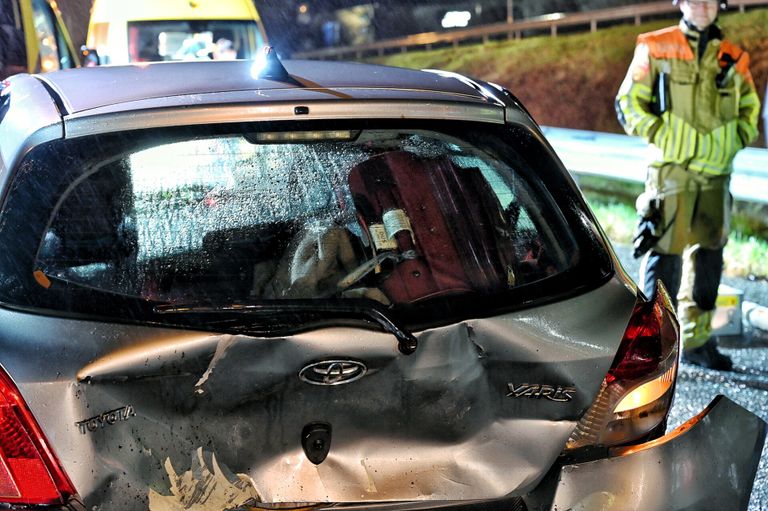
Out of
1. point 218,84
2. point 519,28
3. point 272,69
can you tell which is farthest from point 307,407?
point 519,28

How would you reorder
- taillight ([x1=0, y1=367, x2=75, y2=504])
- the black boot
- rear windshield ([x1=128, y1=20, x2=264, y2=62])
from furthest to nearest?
rear windshield ([x1=128, y1=20, x2=264, y2=62]) < the black boot < taillight ([x1=0, y1=367, x2=75, y2=504])

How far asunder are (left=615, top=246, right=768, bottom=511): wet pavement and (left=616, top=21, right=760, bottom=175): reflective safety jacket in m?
0.99

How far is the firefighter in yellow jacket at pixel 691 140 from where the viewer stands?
5863mm

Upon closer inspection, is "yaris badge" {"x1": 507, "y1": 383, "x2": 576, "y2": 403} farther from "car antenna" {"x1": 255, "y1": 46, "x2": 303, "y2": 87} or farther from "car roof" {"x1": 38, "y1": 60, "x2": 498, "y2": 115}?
"car antenna" {"x1": 255, "y1": 46, "x2": 303, "y2": 87}

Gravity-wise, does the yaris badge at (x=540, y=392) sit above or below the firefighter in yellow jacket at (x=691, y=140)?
above

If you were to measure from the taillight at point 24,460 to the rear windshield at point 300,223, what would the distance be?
0.22 metres

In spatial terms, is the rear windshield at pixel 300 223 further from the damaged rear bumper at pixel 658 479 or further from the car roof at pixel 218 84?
→ the damaged rear bumper at pixel 658 479

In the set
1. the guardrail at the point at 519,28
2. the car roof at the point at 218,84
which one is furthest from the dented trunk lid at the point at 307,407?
the guardrail at the point at 519,28

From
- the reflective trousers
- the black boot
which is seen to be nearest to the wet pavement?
the black boot

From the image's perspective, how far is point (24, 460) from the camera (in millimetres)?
2244

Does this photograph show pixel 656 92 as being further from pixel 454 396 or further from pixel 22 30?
pixel 22 30

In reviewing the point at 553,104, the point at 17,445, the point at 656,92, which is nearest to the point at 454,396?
the point at 17,445

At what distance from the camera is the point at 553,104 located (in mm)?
18688

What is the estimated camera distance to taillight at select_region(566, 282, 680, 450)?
2.54 meters
